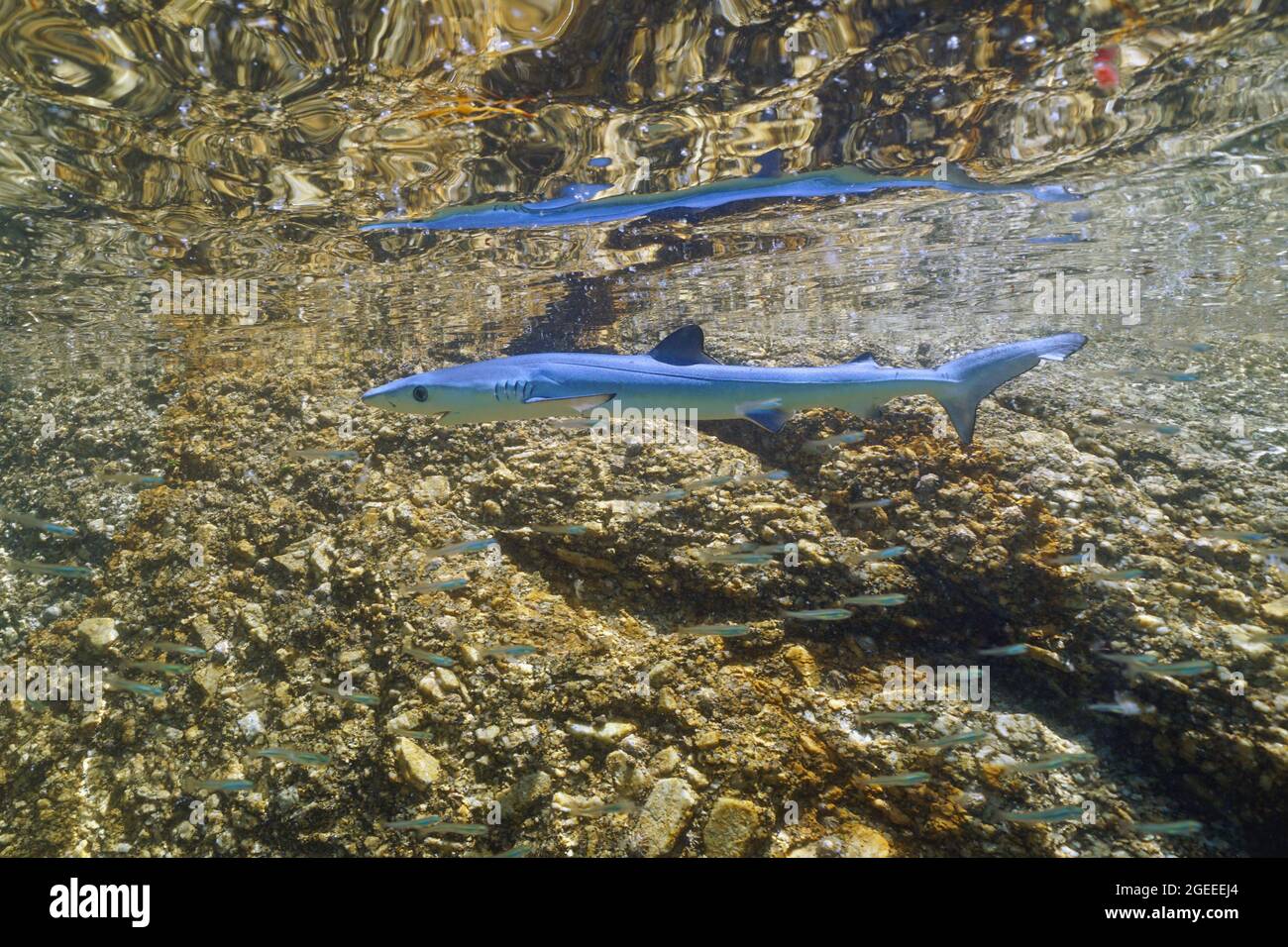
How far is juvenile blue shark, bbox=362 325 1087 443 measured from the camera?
4055 mm

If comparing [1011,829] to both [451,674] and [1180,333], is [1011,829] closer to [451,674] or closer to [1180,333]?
[451,674]

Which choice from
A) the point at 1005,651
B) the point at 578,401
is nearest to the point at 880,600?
Result: the point at 1005,651

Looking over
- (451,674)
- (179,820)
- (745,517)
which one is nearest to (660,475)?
(745,517)

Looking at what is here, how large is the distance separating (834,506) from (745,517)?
3.22 feet

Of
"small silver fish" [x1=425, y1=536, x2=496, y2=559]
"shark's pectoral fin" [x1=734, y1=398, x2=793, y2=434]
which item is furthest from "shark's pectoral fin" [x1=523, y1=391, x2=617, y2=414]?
"small silver fish" [x1=425, y1=536, x2=496, y2=559]

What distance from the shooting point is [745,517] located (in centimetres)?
533

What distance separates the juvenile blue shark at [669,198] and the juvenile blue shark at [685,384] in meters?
5.01

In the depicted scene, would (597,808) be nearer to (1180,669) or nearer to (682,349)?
(682,349)

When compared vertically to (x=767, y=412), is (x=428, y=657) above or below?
below

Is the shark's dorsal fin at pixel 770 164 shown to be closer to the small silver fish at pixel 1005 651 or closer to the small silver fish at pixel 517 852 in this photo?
the small silver fish at pixel 1005 651

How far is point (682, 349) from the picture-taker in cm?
468

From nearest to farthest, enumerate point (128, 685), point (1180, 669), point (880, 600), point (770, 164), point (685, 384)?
point (1180, 669) < point (880, 600) < point (685, 384) < point (128, 685) < point (770, 164)

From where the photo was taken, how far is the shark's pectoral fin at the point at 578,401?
409 cm

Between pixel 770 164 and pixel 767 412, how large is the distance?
5448 millimetres
